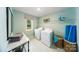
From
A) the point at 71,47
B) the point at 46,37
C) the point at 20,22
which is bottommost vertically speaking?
the point at 71,47

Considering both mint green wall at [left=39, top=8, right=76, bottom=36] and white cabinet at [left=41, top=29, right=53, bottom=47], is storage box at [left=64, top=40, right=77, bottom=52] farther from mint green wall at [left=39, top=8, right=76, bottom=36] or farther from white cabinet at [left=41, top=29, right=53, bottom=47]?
white cabinet at [left=41, top=29, right=53, bottom=47]

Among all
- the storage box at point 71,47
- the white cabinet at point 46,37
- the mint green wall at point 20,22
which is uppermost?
the mint green wall at point 20,22

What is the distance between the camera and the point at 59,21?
164cm

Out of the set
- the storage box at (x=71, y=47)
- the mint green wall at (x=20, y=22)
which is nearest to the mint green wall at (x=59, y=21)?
the mint green wall at (x=20, y=22)

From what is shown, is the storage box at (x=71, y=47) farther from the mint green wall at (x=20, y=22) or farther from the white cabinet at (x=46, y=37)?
the mint green wall at (x=20, y=22)

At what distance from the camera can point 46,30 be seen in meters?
1.89

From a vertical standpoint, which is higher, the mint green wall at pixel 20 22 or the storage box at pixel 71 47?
the mint green wall at pixel 20 22

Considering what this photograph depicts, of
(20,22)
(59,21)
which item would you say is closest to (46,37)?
(59,21)

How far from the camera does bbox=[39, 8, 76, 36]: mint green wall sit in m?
1.54

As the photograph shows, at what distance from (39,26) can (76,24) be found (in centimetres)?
89

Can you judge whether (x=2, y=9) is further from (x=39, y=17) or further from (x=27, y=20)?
(x=39, y=17)

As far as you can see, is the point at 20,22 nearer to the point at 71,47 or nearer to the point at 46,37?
the point at 46,37

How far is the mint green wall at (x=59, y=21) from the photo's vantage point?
1539mm
